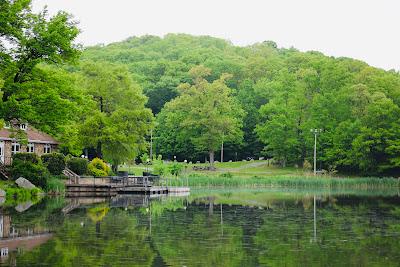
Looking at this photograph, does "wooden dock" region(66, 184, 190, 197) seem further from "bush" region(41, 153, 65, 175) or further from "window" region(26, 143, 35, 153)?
"window" region(26, 143, 35, 153)

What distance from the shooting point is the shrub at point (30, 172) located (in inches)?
1506

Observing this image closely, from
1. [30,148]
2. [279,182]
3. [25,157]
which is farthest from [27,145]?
[279,182]

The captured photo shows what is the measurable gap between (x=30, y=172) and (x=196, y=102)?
4136cm

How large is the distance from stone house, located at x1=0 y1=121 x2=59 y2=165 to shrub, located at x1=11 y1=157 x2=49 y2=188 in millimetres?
5094

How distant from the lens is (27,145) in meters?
47.9

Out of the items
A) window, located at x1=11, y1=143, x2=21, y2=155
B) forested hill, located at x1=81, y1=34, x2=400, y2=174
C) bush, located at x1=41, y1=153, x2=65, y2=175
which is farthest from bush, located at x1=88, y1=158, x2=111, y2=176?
forested hill, located at x1=81, y1=34, x2=400, y2=174

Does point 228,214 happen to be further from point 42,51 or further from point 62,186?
point 62,186

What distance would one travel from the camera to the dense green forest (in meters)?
32.7

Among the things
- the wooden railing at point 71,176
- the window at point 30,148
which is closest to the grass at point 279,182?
the wooden railing at point 71,176

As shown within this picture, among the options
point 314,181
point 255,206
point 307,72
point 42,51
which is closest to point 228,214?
point 255,206

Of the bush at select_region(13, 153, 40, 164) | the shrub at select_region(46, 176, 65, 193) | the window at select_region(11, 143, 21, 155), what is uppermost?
the window at select_region(11, 143, 21, 155)

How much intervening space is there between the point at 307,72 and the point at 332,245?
6004 cm

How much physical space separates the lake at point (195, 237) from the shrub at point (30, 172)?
9.38 meters

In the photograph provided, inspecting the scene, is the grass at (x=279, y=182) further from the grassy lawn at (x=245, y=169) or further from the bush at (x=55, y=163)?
the bush at (x=55, y=163)
